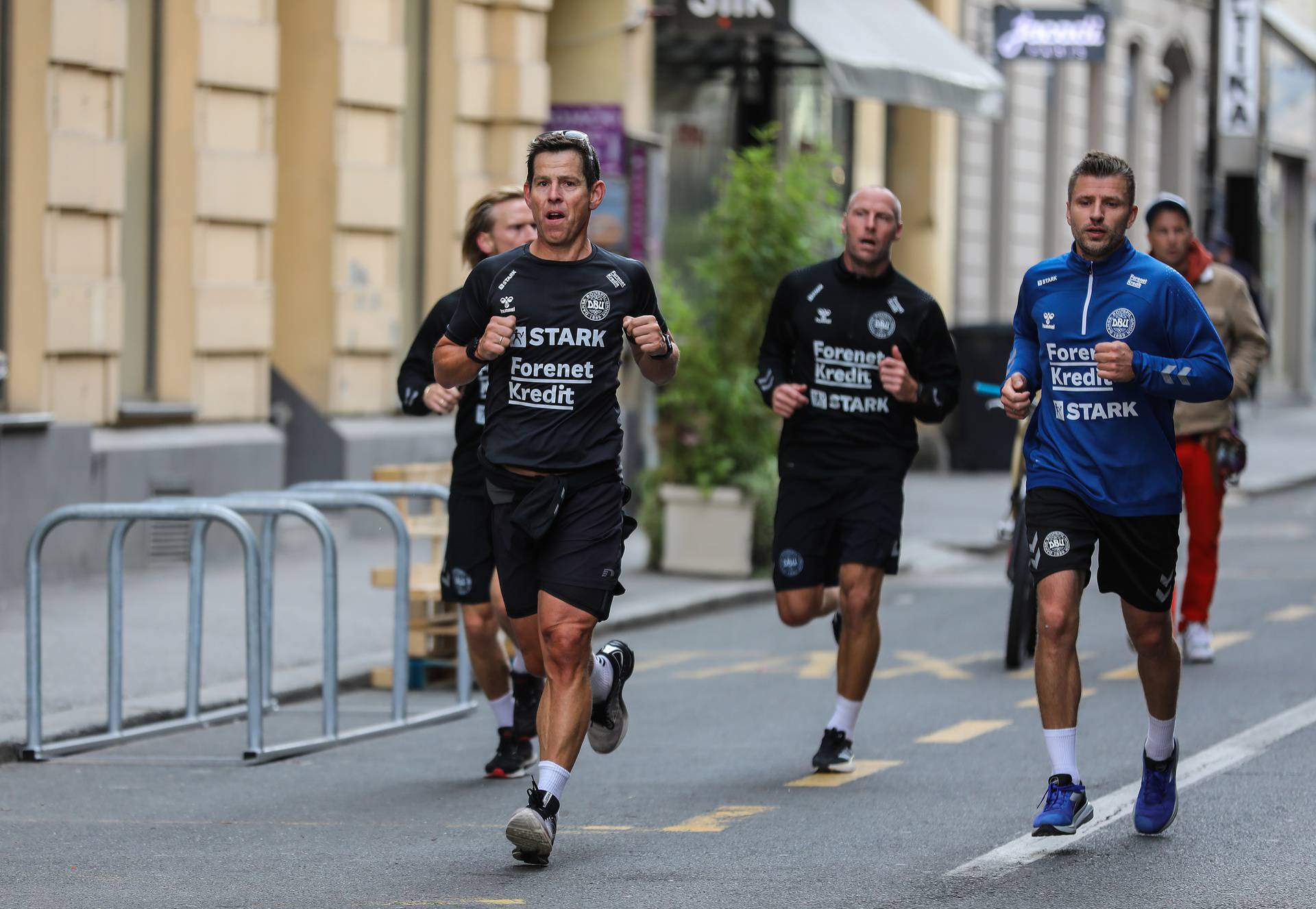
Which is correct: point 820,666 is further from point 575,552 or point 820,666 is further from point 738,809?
point 575,552

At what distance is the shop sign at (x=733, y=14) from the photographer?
19.6 meters

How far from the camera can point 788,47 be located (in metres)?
22.3

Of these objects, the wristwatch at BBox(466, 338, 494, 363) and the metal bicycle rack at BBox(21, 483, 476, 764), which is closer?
the wristwatch at BBox(466, 338, 494, 363)

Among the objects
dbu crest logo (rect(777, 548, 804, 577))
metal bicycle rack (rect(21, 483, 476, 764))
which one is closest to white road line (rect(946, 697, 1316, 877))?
dbu crest logo (rect(777, 548, 804, 577))

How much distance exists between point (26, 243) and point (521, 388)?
712cm

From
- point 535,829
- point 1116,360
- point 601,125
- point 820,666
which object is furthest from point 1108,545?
point 601,125

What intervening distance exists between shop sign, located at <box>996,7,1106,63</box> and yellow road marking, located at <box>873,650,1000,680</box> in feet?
50.7

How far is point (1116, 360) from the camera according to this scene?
627 cm

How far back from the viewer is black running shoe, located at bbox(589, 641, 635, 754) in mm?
6625

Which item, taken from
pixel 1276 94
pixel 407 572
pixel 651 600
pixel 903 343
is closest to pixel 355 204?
pixel 651 600

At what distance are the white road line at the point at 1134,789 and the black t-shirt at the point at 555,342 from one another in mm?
1528

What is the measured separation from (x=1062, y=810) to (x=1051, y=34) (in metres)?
20.7

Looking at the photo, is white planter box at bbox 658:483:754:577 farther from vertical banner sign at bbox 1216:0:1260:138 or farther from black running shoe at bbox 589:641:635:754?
vertical banner sign at bbox 1216:0:1260:138

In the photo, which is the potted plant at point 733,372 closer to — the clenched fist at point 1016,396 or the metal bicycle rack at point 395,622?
the metal bicycle rack at point 395,622
